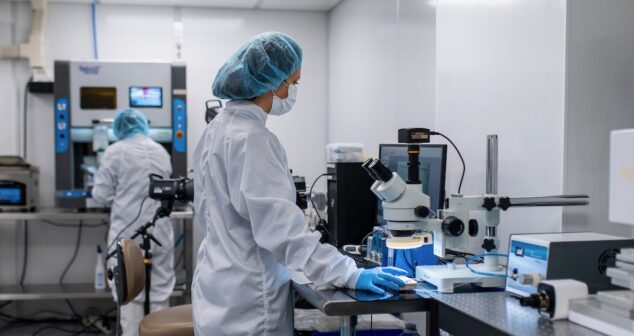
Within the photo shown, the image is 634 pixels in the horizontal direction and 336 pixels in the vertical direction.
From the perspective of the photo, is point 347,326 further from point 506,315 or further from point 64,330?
point 64,330

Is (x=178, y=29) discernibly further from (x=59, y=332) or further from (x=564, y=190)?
(x=564, y=190)

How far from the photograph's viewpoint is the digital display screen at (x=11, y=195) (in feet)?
13.3

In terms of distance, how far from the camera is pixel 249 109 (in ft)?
5.92

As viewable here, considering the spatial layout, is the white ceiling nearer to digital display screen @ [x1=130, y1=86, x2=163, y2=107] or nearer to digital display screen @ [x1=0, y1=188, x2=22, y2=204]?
digital display screen @ [x1=130, y1=86, x2=163, y2=107]

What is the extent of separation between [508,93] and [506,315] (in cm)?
97

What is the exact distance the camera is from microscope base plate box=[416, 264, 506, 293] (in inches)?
66.6

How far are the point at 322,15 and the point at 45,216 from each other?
245cm

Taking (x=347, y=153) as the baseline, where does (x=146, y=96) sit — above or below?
above

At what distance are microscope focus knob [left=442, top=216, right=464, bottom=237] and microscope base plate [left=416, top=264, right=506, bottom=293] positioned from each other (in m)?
0.11

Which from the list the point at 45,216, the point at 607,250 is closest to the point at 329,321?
the point at 607,250

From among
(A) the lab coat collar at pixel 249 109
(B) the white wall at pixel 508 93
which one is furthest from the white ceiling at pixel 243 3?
(A) the lab coat collar at pixel 249 109

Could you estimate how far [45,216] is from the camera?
399cm

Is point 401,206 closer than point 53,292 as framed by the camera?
Yes

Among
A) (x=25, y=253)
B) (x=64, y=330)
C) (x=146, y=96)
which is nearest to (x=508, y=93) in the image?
(x=146, y=96)
